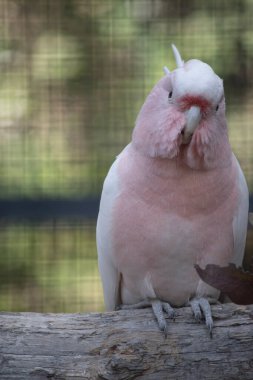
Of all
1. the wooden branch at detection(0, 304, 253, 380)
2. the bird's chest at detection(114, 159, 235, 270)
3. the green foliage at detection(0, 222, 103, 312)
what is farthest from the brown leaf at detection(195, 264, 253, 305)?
the green foliage at detection(0, 222, 103, 312)

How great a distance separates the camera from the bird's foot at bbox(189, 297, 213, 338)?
3.31 feet

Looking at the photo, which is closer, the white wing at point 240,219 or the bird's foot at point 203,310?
the bird's foot at point 203,310

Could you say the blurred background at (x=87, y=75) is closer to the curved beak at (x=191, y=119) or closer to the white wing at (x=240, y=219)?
the white wing at (x=240, y=219)

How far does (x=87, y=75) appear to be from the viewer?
5.86 ft

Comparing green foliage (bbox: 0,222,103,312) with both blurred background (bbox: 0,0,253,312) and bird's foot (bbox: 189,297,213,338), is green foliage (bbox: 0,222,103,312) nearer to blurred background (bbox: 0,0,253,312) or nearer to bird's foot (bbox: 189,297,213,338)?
blurred background (bbox: 0,0,253,312)

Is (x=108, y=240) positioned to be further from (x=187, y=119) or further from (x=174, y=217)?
(x=187, y=119)

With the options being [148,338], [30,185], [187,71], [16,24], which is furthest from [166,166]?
[16,24]

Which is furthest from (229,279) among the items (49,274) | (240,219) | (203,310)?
(49,274)

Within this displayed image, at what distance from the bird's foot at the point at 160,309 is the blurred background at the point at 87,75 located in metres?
0.65

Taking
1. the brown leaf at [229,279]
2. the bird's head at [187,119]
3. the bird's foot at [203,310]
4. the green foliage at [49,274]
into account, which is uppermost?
the bird's head at [187,119]

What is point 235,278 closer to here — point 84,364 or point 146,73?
point 84,364

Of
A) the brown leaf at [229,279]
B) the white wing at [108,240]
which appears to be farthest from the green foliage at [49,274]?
the brown leaf at [229,279]

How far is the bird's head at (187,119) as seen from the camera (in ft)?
3.39

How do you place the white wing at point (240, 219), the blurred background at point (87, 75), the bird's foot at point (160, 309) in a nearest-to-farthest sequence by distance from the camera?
1. the bird's foot at point (160, 309)
2. the white wing at point (240, 219)
3. the blurred background at point (87, 75)
